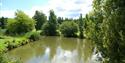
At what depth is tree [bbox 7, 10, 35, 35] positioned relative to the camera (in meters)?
49.1

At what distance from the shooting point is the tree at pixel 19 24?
1932 inches

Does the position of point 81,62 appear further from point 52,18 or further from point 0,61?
point 52,18

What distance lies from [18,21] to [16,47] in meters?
15.2

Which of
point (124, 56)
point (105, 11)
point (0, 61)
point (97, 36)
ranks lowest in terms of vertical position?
point (0, 61)

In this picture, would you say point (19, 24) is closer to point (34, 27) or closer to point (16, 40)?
point (34, 27)

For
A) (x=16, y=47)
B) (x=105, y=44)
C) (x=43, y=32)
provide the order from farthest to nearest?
(x=43, y=32)
(x=16, y=47)
(x=105, y=44)

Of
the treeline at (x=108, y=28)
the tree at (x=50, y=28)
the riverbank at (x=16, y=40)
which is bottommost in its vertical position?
the riverbank at (x=16, y=40)

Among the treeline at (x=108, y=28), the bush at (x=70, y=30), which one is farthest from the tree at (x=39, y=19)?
the treeline at (x=108, y=28)

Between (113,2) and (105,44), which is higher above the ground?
(113,2)

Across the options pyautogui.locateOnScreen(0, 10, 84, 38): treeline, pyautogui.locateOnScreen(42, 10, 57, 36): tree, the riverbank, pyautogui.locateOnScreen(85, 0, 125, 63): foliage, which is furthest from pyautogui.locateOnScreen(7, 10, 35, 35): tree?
pyautogui.locateOnScreen(85, 0, 125, 63): foliage

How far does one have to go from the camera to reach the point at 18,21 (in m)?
49.2

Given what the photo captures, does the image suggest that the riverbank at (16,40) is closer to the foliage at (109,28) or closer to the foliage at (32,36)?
the foliage at (32,36)

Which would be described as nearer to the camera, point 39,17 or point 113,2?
point 113,2

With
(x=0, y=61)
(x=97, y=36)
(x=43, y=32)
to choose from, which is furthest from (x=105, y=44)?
(x=43, y=32)
